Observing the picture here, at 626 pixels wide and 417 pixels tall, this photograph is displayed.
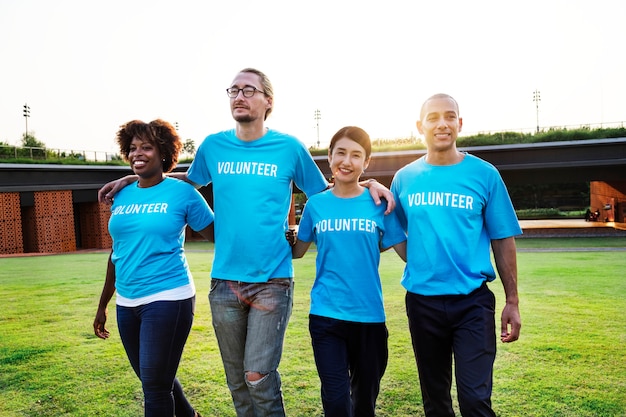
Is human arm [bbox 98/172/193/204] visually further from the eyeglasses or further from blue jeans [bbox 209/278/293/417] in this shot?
A: blue jeans [bbox 209/278/293/417]

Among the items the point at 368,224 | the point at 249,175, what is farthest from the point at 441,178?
the point at 249,175

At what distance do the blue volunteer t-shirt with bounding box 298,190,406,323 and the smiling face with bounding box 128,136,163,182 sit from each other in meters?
1.16

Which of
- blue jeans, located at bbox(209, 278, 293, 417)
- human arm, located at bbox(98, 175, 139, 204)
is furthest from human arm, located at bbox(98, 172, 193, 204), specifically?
blue jeans, located at bbox(209, 278, 293, 417)

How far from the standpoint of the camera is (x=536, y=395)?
466 cm

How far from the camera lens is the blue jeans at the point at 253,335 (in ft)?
10.5

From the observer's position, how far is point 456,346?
3.08 m

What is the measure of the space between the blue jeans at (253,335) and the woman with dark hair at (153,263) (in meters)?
0.26

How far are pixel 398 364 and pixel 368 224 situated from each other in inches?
116

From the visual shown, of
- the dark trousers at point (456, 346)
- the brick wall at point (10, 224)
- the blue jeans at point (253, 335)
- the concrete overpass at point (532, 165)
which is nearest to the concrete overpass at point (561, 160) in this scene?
the concrete overpass at point (532, 165)

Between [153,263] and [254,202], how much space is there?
2.41 feet

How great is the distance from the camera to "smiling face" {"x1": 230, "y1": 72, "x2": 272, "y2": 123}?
11.1 feet

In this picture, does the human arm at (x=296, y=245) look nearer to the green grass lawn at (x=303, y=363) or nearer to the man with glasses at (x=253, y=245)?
the man with glasses at (x=253, y=245)

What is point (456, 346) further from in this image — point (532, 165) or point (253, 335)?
point (532, 165)

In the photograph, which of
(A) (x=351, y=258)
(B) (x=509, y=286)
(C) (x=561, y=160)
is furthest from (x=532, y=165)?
(A) (x=351, y=258)
